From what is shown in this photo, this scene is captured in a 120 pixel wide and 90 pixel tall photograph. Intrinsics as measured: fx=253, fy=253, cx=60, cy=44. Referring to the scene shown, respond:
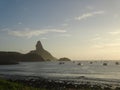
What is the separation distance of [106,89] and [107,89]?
0.88 feet

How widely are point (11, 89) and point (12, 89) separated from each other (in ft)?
0.36

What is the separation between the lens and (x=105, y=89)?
1855 inches

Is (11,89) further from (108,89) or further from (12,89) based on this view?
(108,89)

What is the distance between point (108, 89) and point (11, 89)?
2588 centimetres

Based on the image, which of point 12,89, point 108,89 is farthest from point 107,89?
point 12,89

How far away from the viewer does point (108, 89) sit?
47125mm

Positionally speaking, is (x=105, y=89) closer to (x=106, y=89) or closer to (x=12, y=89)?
(x=106, y=89)

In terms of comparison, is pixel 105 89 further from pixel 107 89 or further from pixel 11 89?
pixel 11 89

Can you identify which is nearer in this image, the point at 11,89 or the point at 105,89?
the point at 11,89

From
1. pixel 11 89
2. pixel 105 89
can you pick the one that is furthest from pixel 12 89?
pixel 105 89

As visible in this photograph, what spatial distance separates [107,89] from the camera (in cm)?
4725

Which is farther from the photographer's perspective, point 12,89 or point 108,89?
point 108,89

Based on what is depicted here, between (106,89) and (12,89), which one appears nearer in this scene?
(12,89)

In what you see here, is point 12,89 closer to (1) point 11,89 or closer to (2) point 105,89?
(1) point 11,89
